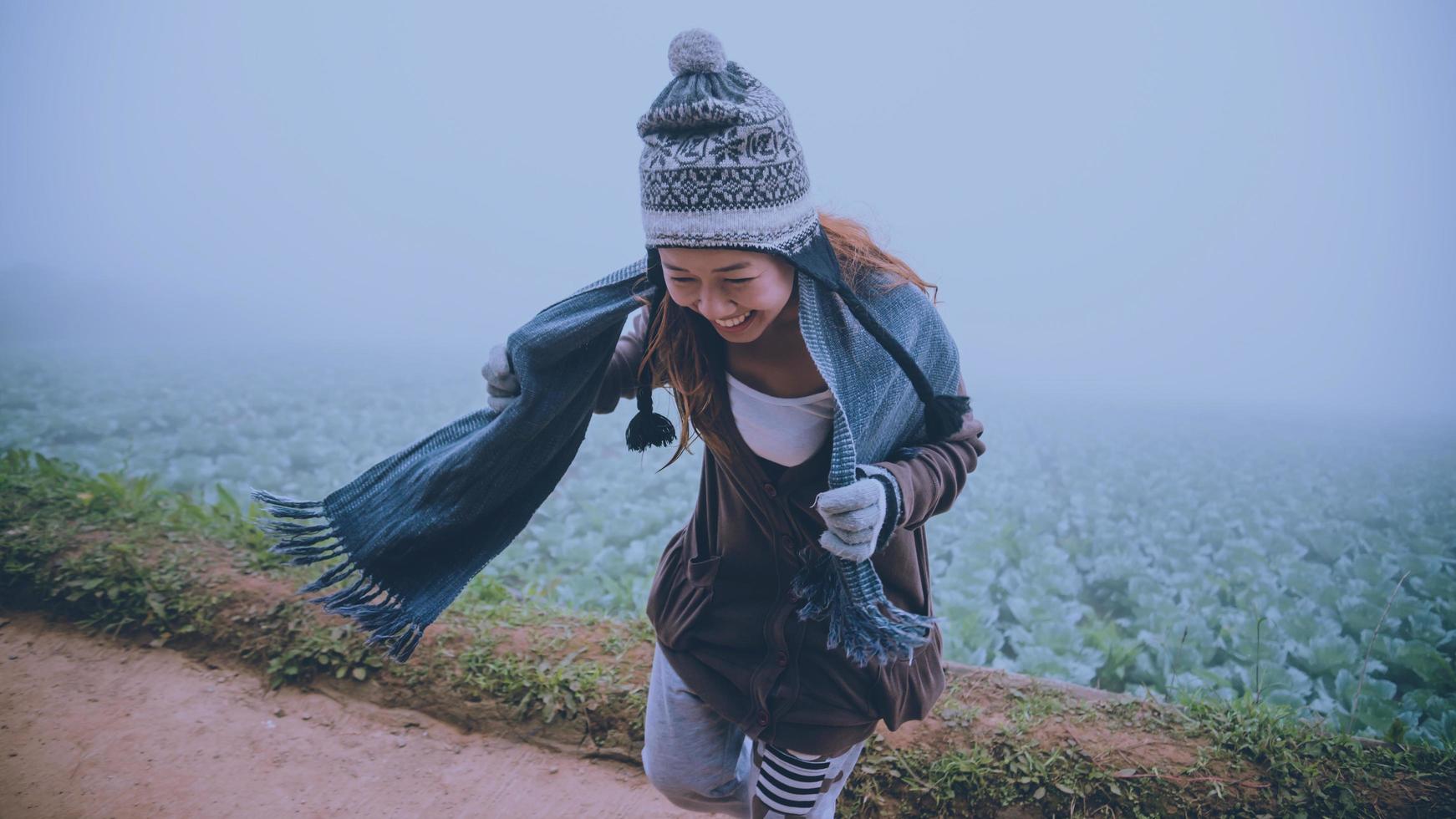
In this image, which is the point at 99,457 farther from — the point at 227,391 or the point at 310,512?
the point at 310,512

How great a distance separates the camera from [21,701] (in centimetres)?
237

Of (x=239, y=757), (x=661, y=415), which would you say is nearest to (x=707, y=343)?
(x=661, y=415)

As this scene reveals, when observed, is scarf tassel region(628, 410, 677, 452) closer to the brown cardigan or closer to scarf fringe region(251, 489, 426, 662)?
the brown cardigan

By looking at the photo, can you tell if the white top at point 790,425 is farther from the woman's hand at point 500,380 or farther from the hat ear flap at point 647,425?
the woman's hand at point 500,380

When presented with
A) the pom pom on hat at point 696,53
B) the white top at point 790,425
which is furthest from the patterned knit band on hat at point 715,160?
the white top at point 790,425

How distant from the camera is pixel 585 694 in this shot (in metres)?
2.39

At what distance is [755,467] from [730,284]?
0.33 m

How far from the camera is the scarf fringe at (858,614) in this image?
1210 mm

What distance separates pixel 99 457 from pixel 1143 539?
6749mm

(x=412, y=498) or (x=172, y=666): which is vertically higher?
(x=412, y=498)

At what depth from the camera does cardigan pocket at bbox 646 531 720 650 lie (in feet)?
4.67

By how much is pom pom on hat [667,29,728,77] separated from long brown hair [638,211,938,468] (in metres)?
0.34

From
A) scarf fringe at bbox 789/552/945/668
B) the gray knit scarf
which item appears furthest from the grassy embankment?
scarf fringe at bbox 789/552/945/668

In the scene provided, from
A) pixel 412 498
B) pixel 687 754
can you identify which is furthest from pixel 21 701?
pixel 687 754
